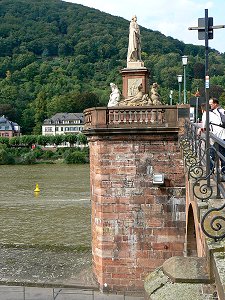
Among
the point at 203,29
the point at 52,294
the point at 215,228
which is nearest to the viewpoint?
the point at 215,228

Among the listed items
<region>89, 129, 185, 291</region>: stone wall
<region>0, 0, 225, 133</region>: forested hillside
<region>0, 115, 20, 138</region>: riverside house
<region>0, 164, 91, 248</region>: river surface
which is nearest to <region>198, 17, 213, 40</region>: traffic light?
<region>89, 129, 185, 291</region>: stone wall

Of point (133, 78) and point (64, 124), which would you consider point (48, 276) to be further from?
point (64, 124)

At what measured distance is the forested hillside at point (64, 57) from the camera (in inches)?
4486

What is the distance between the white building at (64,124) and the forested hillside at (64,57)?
5.58 metres

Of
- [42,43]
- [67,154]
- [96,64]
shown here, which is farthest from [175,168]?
[42,43]

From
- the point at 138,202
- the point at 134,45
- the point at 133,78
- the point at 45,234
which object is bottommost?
the point at 45,234

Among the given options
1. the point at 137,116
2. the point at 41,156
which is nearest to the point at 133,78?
the point at 137,116

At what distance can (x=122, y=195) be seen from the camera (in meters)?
12.7

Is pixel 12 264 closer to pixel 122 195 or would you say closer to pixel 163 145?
pixel 122 195

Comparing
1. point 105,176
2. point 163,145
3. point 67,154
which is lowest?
point 67,154

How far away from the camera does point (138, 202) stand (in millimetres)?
12648

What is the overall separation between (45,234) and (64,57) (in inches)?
5884

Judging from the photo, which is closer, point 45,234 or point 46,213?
point 45,234

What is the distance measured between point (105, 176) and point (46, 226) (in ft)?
42.2
